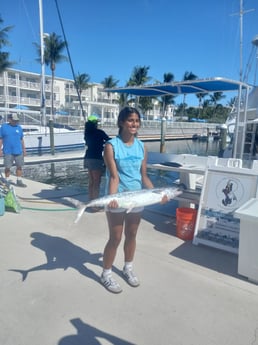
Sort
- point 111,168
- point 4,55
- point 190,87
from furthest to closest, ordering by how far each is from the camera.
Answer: point 4,55, point 190,87, point 111,168

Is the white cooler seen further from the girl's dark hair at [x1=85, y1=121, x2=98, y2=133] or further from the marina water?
the marina water

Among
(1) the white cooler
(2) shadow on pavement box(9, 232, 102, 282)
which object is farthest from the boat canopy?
(2) shadow on pavement box(9, 232, 102, 282)

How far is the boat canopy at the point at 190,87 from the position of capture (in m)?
5.47

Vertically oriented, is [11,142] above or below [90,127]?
below

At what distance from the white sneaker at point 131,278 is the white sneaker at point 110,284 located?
6.3 inches

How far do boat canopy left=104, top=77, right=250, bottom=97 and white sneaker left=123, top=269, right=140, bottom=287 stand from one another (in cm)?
391

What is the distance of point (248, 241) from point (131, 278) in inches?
54.8

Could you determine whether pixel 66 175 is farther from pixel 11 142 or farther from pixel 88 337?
pixel 88 337

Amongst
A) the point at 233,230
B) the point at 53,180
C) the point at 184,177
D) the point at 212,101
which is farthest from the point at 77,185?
the point at 212,101

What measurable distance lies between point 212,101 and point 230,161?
7259 cm

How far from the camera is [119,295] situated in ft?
9.50

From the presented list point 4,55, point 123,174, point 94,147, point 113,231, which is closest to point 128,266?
point 113,231

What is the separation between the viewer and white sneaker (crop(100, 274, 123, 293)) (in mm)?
2936

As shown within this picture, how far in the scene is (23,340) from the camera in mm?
2248
